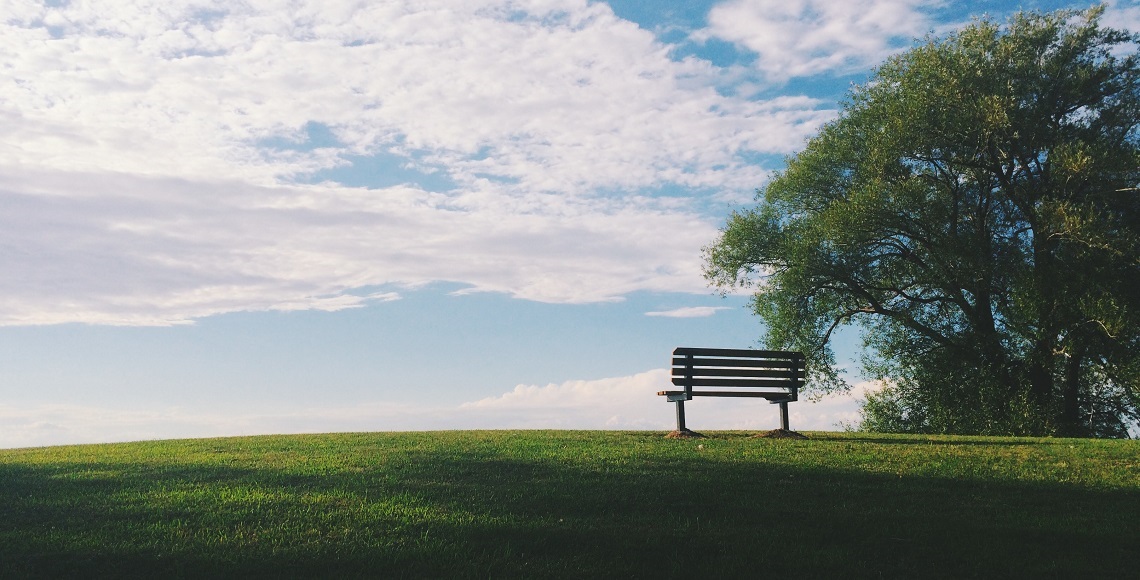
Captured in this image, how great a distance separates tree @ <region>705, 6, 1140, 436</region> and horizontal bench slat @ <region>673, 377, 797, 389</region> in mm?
7793

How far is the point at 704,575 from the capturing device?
22.9 feet

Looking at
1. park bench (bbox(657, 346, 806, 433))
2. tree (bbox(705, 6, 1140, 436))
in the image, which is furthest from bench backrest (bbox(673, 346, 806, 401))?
tree (bbox(705, 6, 1140, 436))

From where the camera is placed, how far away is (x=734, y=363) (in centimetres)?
1927

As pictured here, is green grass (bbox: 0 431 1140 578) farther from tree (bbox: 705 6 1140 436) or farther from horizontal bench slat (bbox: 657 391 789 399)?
tree (bbox: 705 6 1140 436)

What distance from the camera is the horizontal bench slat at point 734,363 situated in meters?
18.7

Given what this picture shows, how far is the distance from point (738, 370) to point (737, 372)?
5 centimetres

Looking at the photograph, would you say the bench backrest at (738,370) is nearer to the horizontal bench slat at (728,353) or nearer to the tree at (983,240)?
the horizontal bench slat at (728,353)

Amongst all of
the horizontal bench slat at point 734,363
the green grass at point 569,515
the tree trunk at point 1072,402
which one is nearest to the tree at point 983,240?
the tree trunk at point 1072,402

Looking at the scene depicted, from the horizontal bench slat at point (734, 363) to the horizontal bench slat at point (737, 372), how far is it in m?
0.10

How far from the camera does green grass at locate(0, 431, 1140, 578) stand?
23.9ft

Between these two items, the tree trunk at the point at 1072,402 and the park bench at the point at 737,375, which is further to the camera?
the tree trunk at the point at 1072,402

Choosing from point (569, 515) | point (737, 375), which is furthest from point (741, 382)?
point (569, 515)

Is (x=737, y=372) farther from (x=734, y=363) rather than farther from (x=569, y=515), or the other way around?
(x=569, y=515)

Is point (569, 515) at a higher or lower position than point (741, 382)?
lower
